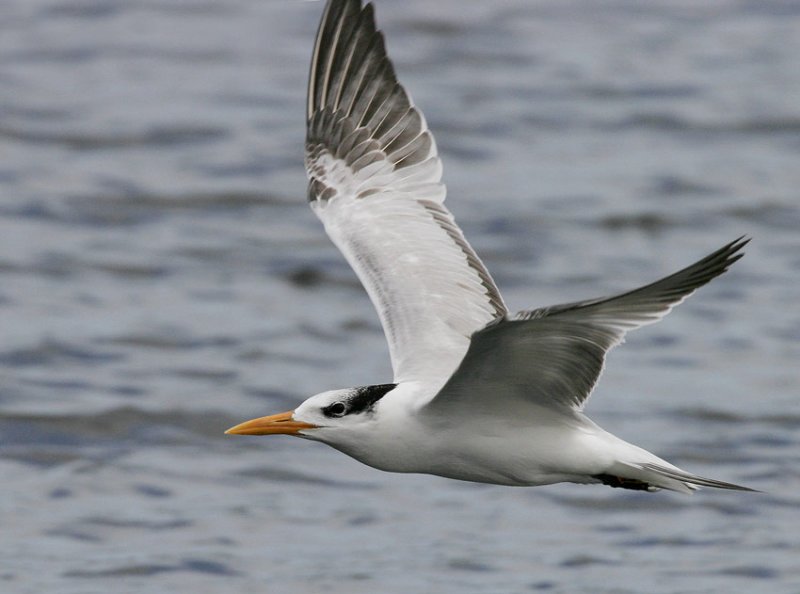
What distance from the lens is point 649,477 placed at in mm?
8258

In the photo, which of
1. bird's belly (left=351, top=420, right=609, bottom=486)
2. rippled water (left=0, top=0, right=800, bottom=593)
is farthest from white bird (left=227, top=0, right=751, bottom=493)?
rippled water (left=0, top=0, right=800, bottom=593)

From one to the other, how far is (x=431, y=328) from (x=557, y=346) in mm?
1610

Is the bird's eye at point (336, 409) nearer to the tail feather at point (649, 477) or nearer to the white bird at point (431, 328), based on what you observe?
the white bird at point (431, 328)

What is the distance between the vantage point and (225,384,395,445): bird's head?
333 inches

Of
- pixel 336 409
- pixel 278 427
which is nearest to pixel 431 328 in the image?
pixel 336 409

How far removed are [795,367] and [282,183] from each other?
255 inches

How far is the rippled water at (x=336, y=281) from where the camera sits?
12.2m

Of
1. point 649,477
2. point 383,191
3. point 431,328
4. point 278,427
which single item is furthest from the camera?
point 383,191

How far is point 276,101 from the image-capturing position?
71.7ft

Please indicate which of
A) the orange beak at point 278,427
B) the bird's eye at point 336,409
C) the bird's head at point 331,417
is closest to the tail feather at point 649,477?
the bird's head at point 331,417

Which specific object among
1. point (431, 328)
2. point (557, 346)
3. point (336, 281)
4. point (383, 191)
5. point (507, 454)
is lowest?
point (336, 281)

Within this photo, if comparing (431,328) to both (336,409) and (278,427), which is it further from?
(278,427)

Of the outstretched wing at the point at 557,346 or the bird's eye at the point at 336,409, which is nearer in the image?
the outstretched wing at the point at 557,346

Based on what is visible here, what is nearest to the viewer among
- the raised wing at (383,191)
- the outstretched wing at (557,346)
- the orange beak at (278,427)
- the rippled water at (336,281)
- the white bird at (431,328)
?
the outstretched wing at (557,346)
